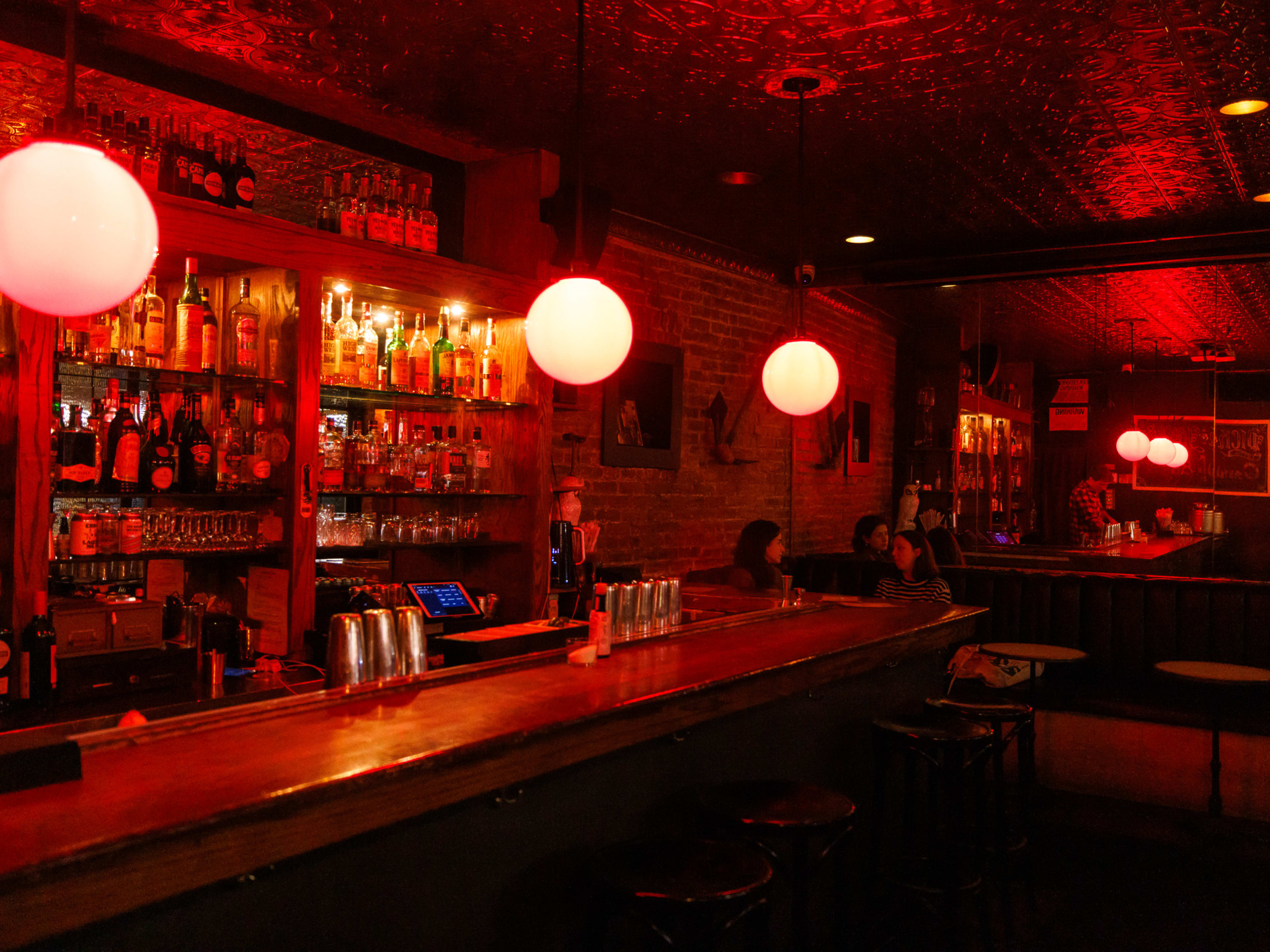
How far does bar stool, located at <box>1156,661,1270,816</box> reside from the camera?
419 cm

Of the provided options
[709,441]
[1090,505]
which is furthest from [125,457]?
[1090,505]

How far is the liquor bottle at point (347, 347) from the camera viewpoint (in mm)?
3588

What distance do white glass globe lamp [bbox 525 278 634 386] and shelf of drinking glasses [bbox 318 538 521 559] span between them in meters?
1.30

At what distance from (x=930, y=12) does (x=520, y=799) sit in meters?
2.60

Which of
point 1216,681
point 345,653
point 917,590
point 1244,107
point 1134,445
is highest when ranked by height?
point 1244,107

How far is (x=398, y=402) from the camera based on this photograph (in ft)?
13.1

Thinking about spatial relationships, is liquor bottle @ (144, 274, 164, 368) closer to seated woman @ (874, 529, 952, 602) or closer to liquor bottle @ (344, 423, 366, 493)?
liquor bottle @ (344, 423, 366, 493)

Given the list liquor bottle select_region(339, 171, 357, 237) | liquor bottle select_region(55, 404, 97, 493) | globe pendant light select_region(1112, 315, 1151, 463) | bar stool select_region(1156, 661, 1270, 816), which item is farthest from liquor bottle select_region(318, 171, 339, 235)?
globe pendant light select_region(1112, 315, 1151, 463)

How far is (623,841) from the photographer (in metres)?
2.13

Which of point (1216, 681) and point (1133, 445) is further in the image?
point (1133, 445)

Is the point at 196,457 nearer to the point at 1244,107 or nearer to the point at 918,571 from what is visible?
the point at 918,571

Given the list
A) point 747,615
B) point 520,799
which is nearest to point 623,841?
point 520,799

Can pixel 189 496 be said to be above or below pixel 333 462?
below

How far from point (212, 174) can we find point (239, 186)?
89mm
